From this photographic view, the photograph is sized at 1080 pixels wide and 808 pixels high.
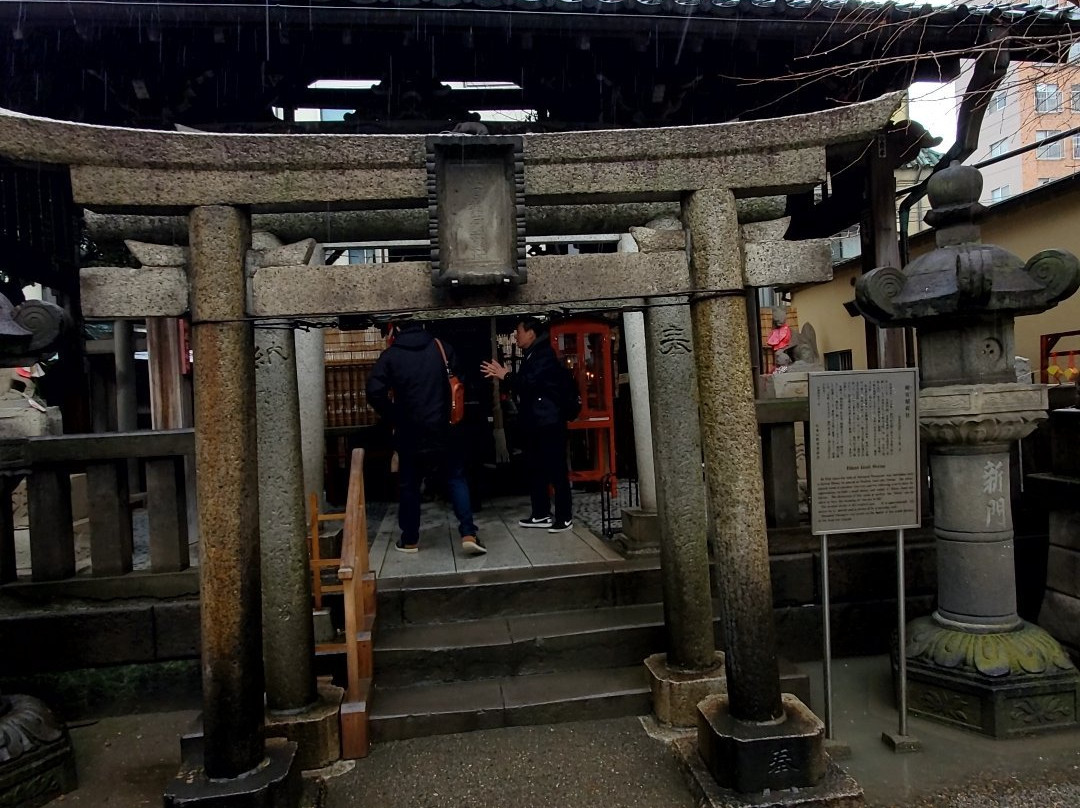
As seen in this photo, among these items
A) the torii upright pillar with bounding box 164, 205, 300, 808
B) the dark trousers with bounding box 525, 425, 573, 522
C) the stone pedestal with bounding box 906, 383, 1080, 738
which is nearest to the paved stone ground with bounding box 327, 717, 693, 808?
the torii upright pillar with bounding box 164, 205, 300, 808

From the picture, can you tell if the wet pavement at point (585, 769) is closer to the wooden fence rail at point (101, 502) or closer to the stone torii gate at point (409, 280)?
the stone torii gate at point (409, 280)

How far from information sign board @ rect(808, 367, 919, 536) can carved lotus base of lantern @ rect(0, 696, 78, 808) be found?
4.69 meters

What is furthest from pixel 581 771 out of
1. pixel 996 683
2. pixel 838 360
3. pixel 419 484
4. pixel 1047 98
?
pixel 838 360

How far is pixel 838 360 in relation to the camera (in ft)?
54.7

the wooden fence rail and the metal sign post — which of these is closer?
the metal sign post

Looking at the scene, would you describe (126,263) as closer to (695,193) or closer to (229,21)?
(229,21)

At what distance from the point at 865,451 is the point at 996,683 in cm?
180

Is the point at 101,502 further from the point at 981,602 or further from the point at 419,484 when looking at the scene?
the point at 981,602

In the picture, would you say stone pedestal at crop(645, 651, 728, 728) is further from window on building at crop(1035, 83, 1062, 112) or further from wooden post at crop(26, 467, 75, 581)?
window on building at crop(1035, 83, 1062, 112)

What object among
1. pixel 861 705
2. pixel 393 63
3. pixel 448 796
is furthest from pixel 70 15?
pixel 861 705

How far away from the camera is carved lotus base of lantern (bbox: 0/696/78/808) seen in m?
3.80

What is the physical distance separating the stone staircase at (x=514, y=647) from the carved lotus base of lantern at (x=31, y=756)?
5.07 feet

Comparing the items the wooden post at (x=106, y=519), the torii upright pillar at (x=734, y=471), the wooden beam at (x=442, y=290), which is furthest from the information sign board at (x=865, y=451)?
the wooden post at (x=106, y=519)

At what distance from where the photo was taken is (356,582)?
4.55m
